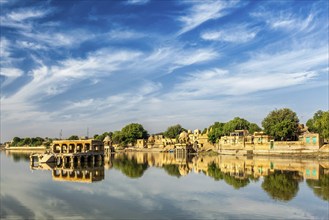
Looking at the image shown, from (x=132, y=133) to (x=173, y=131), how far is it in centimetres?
1875

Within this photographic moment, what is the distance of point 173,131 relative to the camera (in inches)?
5335

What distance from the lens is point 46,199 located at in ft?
81.6

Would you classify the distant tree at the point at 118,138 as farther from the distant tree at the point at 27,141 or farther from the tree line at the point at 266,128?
the distant tree at the point at 27,141

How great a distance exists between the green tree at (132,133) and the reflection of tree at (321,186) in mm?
91747

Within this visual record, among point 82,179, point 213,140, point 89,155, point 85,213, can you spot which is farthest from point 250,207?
point 213,140

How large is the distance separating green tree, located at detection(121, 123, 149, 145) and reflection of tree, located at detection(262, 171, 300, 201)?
88.0 m

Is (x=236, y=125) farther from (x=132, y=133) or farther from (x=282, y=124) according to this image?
(x=132, y=133)

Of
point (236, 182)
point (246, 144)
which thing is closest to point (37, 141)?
point (246, 144)

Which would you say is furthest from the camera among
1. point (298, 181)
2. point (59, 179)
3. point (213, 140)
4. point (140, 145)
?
point (140, 145)

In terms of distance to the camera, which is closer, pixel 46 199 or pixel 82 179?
pixel 46 199

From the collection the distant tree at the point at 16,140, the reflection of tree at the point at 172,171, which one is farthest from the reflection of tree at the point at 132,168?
the distant tree at the point at 16,140

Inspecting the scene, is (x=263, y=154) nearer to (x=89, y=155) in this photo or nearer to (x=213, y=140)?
(x=213, y=140)

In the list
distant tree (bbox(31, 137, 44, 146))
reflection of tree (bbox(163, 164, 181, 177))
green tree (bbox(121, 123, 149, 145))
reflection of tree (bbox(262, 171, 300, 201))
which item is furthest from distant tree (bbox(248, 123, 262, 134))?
distant tree (bbox(31, 137, 44, 146))

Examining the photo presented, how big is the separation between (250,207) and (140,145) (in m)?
100
